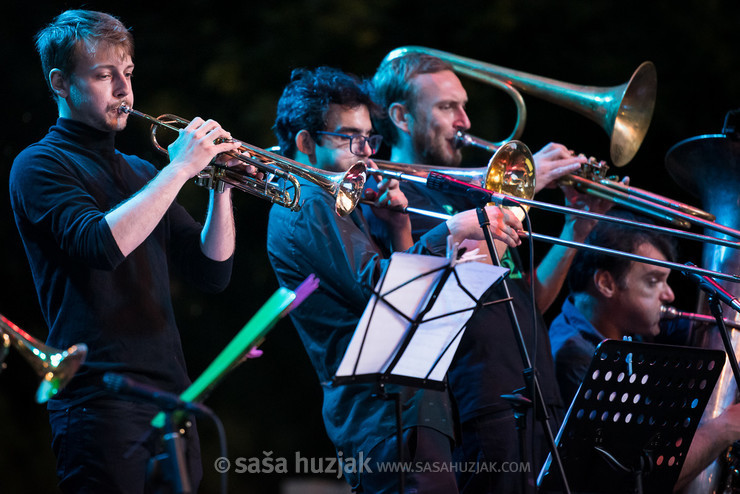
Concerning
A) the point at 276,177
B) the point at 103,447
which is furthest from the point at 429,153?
the point at 103,447

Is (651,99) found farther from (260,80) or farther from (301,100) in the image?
(260,80)

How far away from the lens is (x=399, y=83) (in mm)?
3990

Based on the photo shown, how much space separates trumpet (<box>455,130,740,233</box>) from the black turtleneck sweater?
1779mm

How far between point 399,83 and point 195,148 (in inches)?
65.9

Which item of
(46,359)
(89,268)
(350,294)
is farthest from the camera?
(350,294)

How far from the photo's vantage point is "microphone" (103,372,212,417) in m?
1.85

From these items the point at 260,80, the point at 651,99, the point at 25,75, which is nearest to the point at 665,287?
the point at 651,99

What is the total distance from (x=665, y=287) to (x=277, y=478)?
3.21 meters

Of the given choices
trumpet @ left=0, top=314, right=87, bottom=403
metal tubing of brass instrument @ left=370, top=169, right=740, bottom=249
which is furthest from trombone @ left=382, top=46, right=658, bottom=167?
trumpet @ left=0, top=314, right=87, bottom=403

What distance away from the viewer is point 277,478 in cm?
598

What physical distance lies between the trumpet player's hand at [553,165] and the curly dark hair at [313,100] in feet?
2.68

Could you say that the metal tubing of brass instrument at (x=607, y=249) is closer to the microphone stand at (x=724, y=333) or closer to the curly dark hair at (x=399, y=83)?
the microphone stand at (x=724, y=333)

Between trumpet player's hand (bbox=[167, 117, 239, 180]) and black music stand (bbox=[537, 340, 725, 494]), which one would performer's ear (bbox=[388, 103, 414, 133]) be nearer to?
trumpet player's hand (bbox=[167, 117, 239, 180])

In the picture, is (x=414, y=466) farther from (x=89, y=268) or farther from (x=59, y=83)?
(x=59, y=83)
